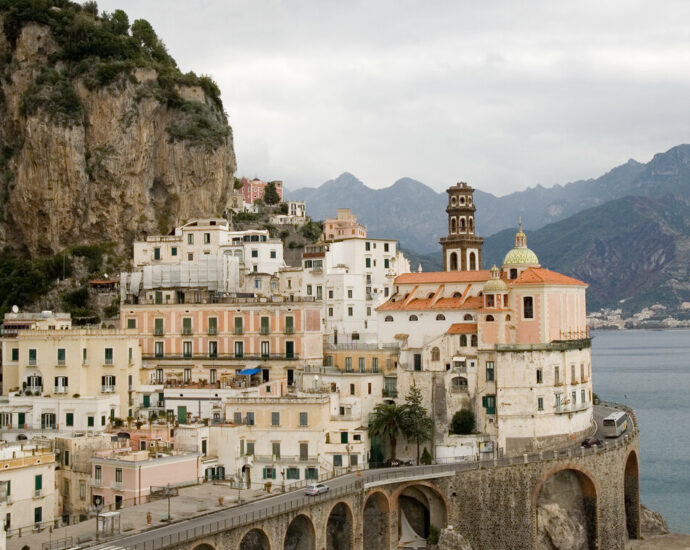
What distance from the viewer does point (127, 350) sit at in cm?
7450

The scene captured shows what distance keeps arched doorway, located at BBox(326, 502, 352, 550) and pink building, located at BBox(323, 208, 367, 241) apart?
63251 millimetres

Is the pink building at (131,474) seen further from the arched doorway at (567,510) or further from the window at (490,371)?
the arched doorway at (567,510)

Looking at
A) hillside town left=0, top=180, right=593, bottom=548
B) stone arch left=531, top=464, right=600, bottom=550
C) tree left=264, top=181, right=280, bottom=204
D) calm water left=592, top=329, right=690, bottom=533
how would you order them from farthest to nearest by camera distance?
tree left=264, top=181, right=280, bottom=204, calm water left=592, top=329, right=690, bottom=533, stone arch left=531, top=464, right=600, bottom=550, hillside town left=0, top=180, right=593, bottom=548

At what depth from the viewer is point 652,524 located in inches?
3295

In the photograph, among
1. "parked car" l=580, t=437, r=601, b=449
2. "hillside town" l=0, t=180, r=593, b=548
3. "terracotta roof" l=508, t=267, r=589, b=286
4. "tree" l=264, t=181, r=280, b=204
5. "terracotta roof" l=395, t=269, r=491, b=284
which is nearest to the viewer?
"hillside town" l=0, t=180, r=593, b=548

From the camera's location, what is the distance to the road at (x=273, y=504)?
157ft

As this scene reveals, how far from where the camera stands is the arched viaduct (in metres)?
59.0

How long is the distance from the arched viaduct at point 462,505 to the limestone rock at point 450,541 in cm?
124

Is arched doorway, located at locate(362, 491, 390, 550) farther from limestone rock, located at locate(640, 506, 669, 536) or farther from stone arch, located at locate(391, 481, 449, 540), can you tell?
limestone rock, located at locate(640, 506, 669, 536)

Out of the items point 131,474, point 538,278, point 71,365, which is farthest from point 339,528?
point 538,278

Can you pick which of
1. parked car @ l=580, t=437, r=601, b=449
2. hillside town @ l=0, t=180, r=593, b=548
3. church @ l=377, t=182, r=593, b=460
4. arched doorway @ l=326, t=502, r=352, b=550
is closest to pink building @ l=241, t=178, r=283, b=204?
hillside town @ l=0, t=180, r=593, b=548

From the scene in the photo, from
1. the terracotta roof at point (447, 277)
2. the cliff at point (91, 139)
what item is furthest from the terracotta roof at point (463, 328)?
the cliff at point (91, 139)

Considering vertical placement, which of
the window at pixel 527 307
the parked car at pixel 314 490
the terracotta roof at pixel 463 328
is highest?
the window at pixel 527 307

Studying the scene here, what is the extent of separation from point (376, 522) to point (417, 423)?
813cm
